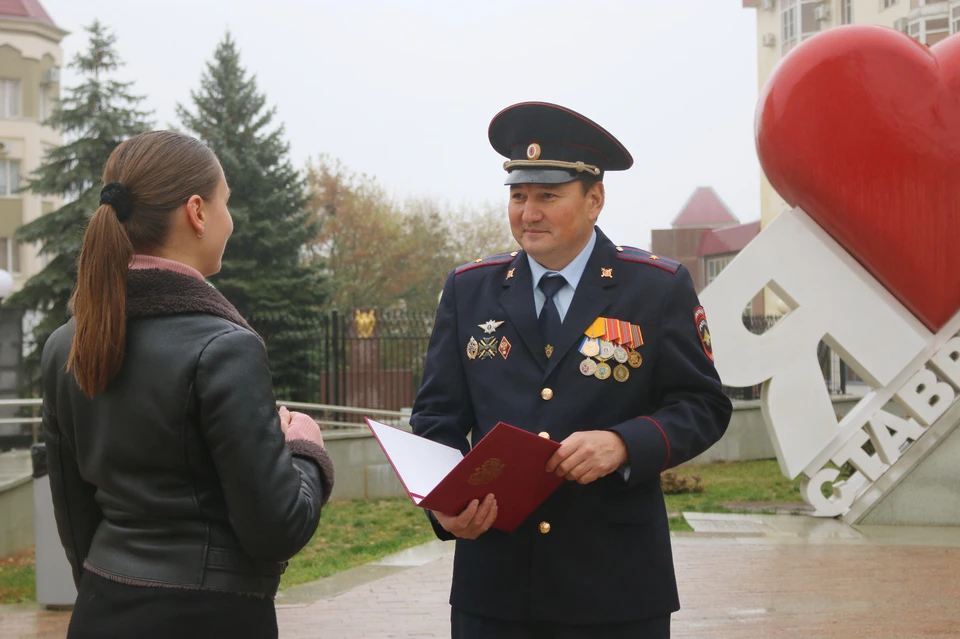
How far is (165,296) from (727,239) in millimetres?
44912

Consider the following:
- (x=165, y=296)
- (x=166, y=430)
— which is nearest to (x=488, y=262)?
(x=165, y=296)

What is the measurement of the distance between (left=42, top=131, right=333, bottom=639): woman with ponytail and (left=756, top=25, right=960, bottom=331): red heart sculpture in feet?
23.7

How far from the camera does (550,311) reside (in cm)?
309

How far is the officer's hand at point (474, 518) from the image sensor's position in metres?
2.68

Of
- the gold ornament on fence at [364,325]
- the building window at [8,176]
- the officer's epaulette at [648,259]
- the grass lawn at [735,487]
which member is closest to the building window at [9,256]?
the building window at [8,176]

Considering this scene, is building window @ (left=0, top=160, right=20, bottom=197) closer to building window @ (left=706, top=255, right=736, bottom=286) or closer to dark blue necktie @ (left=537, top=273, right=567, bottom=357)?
building window @ (left=706, top=255, right=736, bottom=286)

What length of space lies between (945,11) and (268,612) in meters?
29.7

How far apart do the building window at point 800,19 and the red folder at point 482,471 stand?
119ft

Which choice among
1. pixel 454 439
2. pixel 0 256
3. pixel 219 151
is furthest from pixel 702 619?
pixel 0 256

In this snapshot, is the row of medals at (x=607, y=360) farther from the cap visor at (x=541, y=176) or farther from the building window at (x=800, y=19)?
the building window at (x=800, y=19)

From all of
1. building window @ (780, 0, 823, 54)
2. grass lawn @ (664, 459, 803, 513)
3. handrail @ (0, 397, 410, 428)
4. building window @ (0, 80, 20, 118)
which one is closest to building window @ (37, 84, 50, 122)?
building window @ (0, 80, 20, 118)

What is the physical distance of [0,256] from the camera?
41594mm

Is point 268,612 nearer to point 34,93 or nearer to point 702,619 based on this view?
point 702,619

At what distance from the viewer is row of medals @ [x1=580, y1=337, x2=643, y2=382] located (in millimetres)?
2953
